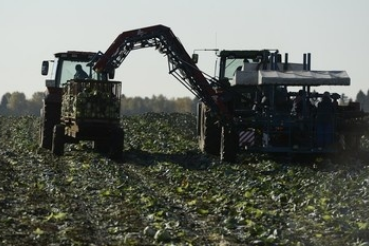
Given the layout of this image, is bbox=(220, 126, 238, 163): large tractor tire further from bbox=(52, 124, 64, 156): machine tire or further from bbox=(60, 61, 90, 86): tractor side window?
bbox=(60, 61, 90, 86): tractor side window

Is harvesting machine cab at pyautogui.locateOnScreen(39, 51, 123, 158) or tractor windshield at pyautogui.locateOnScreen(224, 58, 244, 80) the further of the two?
tractor windshield at pyautogui.locateOnScreen(224, 58, 244, 80)

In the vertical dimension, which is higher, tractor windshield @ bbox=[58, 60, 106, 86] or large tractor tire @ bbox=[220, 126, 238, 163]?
tractor windshield @ bbox=[58, 60, 106, 86]

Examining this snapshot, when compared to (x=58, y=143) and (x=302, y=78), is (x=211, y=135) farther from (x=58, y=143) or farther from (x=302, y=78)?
(x=58, y=143)

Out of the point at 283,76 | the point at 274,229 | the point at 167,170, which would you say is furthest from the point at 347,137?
the point at 274,229

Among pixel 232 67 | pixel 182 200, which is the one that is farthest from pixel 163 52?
pixel 182 200

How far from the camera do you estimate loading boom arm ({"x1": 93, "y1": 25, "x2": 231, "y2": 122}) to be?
22.9m

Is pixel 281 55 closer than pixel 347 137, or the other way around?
pixel 347 137

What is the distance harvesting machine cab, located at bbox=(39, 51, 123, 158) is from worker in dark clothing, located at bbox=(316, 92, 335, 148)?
5.32 metres

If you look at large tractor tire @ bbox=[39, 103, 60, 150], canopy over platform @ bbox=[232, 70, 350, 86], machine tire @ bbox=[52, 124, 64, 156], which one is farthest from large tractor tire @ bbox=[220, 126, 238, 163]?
large tractor tire @ bbox=[39, 103, 60, 150]

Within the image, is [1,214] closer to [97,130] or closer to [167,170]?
[167,170]

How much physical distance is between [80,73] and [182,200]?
11840 millimetres

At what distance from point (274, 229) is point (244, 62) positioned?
13.8m

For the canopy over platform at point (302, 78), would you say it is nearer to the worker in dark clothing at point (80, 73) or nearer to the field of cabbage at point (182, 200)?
the field of cabbage at point (182, 200)

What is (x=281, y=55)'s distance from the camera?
81.1 feet
